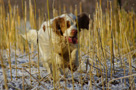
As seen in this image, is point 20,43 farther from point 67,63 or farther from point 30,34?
point 67,63

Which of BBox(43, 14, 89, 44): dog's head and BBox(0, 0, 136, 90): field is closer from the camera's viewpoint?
BBox(0, 0, 136, 90): field

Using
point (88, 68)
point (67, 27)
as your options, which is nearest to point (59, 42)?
point (67, 27)

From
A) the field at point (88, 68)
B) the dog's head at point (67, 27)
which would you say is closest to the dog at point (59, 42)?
the dog's head at point (67, 27)

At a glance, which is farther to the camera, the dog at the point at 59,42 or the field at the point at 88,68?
the dog at the point at 59,42

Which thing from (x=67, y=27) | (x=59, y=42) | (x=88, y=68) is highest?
(x=67, y=27)

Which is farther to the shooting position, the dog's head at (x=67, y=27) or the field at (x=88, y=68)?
the dog's head at (x=67, y=27)

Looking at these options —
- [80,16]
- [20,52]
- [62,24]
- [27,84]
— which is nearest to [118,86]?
[27,84]

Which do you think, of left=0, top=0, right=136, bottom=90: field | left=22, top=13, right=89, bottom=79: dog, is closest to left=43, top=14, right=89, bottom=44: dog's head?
left=22, top=13, right=89, bottom=79: dog

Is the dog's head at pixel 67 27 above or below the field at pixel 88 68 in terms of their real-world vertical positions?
above

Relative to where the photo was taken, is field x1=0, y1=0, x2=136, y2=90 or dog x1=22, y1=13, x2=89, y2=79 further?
dog x1=22, y1=13, x2=89, y2=79

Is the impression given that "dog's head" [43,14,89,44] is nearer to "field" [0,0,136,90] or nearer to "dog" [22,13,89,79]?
"dog" [22,13,89,79]

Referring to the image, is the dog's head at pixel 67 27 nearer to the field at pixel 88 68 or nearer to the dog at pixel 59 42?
the dog at pixel 59 42

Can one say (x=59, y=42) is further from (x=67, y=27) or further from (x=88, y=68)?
(x=88, y=68)

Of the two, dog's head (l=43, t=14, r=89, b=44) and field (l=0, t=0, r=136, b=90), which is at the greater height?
dog's head (l=43, t=14, r=89, b=44)
